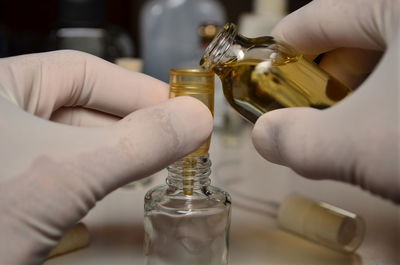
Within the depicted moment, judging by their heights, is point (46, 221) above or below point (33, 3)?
below

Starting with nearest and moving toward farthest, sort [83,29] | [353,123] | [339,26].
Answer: [353,123], [339,26], [83,29]

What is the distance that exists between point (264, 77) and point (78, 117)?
201 millimetres

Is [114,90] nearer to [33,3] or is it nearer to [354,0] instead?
[354,0]

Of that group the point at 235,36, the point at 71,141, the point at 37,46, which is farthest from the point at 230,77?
the point at 37,46

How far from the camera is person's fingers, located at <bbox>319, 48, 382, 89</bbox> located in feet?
1.67

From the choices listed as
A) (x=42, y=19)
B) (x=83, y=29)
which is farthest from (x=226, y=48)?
(x=42, y=19)

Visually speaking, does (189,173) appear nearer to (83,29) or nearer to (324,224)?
(324,224)

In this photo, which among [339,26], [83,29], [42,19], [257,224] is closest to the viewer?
[339,26]

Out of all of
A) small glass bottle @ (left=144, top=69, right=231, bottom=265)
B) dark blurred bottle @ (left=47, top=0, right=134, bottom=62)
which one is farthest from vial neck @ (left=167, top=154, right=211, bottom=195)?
dark blurred bottle @ (left=47, top=0, right=134, bottom=62)

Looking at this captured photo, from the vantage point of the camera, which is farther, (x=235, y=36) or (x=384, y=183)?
(x=235, y=36)

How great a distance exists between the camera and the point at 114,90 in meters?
0.50

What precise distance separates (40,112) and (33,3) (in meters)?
0.81

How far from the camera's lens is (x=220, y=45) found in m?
0.44

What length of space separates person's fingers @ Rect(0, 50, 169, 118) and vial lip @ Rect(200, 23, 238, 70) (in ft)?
0.27
